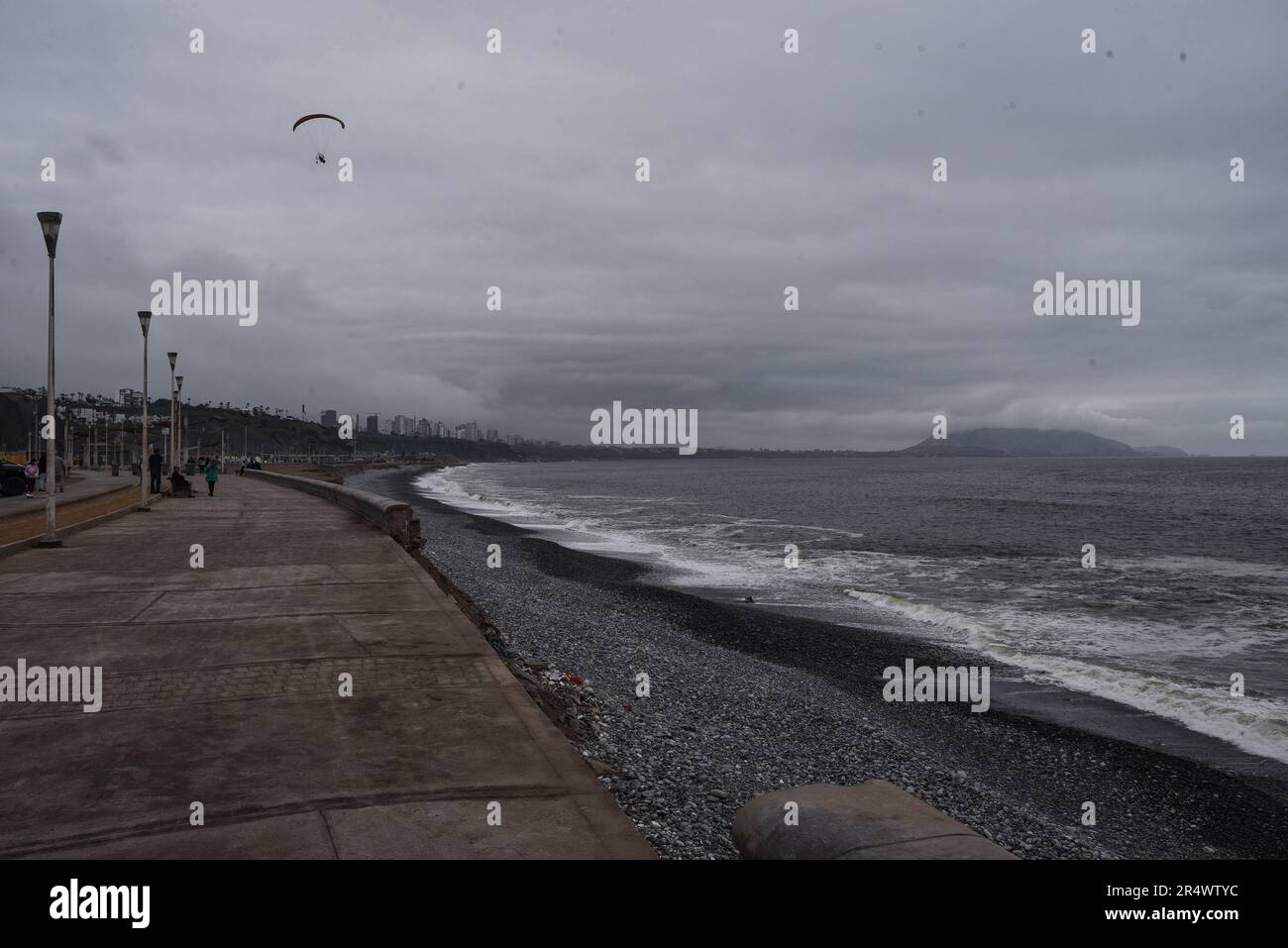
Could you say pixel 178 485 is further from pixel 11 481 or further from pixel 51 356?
pixel 51 356

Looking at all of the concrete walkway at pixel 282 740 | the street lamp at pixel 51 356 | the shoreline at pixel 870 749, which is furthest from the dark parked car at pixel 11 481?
the shoreline at pixel 870 749

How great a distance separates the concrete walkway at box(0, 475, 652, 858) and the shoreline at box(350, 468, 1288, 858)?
1.28 metres

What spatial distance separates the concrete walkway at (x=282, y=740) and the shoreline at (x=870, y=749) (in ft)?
4.21

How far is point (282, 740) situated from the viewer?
5.21 m

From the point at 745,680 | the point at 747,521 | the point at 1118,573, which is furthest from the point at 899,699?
the point at 747,521

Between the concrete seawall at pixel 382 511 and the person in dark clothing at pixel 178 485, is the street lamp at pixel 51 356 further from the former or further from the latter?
the person in dark clothing at pixel 178 485

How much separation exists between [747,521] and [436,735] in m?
42.0

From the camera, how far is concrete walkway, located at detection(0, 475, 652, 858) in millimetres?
3920

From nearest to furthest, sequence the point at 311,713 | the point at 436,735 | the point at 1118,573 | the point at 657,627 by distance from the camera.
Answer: the point at 436,735, the point at 311,713, the point at 657,627, the point at 1118,573

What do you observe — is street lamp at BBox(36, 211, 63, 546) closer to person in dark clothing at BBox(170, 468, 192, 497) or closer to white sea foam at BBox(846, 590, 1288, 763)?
white sea foam at BBox(846, 590, 1288, 763)

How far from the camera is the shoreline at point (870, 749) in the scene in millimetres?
6961

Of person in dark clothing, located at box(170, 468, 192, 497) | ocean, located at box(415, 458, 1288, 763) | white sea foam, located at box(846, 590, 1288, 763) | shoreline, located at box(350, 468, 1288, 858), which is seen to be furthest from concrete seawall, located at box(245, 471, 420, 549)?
white sea foam, located at box(846, 590, 1288, 763)
